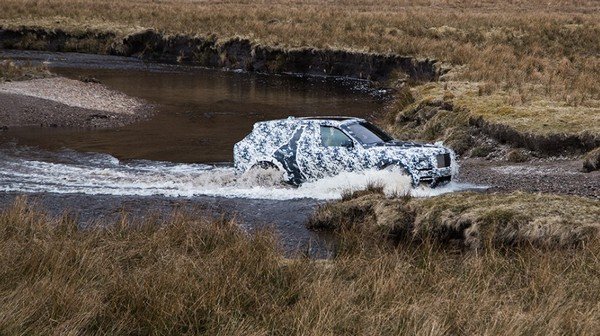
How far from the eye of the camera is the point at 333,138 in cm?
1739

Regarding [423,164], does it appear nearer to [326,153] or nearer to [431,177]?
[431,177]

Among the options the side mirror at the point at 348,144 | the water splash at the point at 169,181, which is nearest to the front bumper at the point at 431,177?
the water splash at the point at 169,181

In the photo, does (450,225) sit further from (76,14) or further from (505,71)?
(76,14)

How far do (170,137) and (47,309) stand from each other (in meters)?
19.2

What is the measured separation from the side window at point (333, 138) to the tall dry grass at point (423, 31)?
982 centimetres

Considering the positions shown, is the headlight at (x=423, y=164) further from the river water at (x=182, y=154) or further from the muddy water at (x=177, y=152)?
the muddy water at (x=177, y=152)

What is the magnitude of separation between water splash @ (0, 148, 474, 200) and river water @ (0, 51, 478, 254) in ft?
0.08

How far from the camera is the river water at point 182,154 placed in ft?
51.1

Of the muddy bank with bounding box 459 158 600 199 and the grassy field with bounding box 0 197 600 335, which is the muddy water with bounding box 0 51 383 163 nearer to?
the muddy bank with bounding box 459 158 600 199

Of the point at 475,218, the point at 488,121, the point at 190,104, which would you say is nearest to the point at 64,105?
the point at 190,104

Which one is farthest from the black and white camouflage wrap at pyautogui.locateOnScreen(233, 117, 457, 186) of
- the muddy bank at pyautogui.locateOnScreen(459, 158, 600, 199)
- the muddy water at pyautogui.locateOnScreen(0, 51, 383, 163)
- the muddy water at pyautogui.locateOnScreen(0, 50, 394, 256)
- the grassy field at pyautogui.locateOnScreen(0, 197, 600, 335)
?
the grassy field at pyautogui.locateOnScreen(0, 197, 600, 335)

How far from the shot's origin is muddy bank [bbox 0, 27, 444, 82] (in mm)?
41738

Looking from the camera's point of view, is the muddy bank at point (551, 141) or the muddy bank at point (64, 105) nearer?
the muddy bank at point (551, 141)

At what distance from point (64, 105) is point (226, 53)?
18962 millimetres
